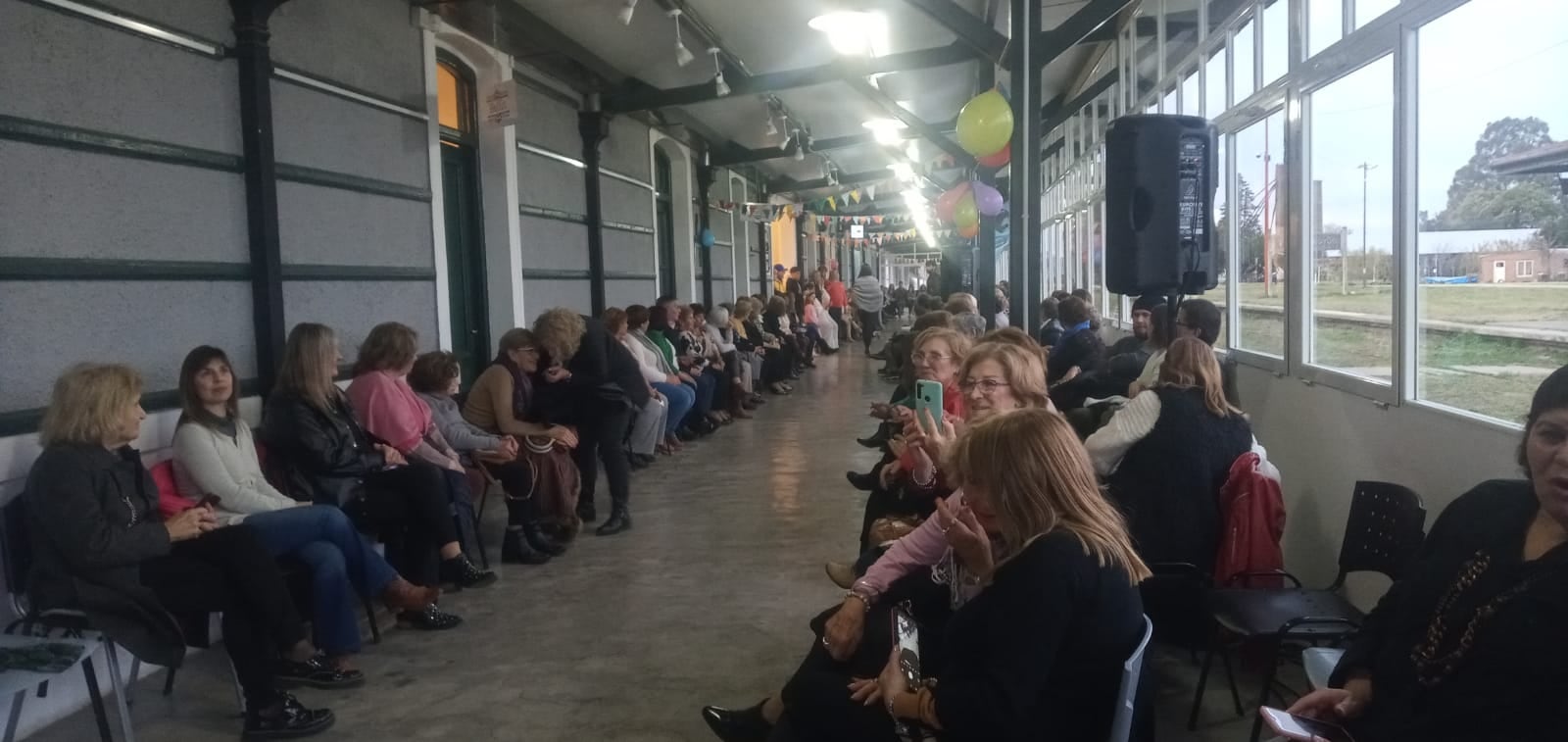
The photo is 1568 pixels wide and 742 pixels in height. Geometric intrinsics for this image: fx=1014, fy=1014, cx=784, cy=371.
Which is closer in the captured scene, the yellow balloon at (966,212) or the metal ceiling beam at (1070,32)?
the metal ceiling beam at (1070,32)

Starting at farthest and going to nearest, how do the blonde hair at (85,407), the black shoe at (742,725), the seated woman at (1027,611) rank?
the blonde hair at (85,407) < the black shoe at (742,725) < the seated woman at (1027,611)

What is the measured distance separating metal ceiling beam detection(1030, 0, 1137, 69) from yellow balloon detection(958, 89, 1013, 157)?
0.62 m

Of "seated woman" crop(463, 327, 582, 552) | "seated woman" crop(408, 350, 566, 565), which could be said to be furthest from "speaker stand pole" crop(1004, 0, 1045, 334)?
"seated woman" crop(408, 350, 566, 565)

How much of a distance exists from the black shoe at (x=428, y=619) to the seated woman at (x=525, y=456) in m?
0.89

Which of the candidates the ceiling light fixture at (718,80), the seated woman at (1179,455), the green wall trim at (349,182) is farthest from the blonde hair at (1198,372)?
the ceiling light fixture at (718,80)

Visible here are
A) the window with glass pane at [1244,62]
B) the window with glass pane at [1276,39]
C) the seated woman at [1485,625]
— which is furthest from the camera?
the window with glass pane at [1244,62]

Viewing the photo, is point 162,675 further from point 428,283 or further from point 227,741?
point 428,283

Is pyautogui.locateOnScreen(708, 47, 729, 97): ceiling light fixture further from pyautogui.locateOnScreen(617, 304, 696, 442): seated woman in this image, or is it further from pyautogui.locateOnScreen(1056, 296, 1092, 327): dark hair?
pyautogui.locateOnScreen(1056, 296, 1092, 327): dark hair

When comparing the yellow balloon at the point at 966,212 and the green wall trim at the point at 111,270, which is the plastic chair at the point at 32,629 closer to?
the green wall trim at the point at 111,270

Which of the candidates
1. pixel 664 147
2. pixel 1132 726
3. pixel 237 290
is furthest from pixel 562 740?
pixel 664 147

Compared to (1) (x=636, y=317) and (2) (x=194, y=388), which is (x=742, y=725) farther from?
(1) (x=636, y=317)

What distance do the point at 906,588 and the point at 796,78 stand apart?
6.40 metres

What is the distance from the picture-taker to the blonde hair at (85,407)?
295 cm

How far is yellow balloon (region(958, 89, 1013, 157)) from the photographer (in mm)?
5410
